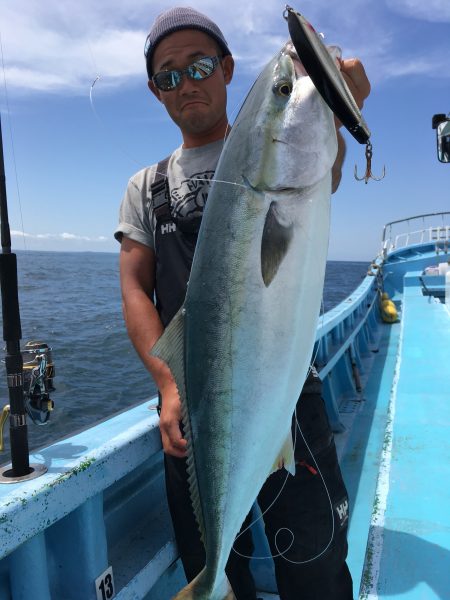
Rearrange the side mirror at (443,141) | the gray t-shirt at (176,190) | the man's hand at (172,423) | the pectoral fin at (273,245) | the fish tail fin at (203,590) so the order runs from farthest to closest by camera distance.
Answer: the side mirror at (443,141) < the gray t-shirt at (176,190) < the man's hand at (172,423) < the fish tail fin at (203,590) < the pectoral fin at (273,245)

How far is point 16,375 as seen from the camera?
6.01ft

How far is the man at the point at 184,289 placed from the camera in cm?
181

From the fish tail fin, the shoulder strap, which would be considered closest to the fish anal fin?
the fish tail fin

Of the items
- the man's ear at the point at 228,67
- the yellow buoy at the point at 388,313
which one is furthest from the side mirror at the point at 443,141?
the yellow buoy at the point at 388,313

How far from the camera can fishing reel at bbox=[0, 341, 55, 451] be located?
7.16 feet

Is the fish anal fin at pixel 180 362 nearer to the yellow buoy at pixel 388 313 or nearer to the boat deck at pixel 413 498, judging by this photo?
the boat deck at pixel 413 498

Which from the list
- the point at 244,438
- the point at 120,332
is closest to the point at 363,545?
the point at 244,438

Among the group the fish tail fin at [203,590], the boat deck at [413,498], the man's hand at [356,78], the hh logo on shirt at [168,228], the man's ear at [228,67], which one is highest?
the man's ear at [228,67]

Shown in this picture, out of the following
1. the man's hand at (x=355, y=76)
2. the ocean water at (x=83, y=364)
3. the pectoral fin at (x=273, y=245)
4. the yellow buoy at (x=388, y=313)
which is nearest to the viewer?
the pectoral fin at (x=273, y=245)

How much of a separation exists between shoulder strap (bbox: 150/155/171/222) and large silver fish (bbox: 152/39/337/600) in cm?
57

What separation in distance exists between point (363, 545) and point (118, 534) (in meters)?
1.48

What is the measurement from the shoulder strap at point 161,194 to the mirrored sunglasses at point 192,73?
1.13 feet

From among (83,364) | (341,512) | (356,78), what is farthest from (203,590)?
(83,364)

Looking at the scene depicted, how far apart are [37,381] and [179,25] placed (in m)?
1.59
